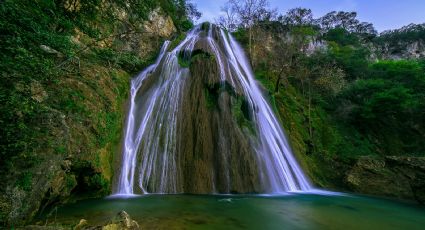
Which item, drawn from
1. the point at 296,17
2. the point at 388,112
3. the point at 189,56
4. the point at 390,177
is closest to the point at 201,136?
the point at 189,56

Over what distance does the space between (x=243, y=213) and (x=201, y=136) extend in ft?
15.0

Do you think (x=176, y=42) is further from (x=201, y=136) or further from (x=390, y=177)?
(x=390, y=177)

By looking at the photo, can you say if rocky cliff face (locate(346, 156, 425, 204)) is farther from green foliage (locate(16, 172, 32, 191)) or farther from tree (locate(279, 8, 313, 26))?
tree (locate(279, 8, 313, 26))

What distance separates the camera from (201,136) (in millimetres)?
11148

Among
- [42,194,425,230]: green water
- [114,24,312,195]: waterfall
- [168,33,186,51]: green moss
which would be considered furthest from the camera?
[168,33,186,51]: green moss

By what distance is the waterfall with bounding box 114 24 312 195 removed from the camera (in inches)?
394

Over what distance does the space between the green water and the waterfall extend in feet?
3.66

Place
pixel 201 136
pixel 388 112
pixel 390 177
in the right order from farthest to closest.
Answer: pixel 388 112, pixel 390 177, pixel 201 136

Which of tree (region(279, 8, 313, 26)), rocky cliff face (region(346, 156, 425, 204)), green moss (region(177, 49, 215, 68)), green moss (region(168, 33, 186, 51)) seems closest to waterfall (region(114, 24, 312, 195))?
green moss (region(177, 49, 215, 68))

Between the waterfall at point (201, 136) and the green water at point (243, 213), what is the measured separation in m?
1.12

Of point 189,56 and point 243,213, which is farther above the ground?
point 189,56

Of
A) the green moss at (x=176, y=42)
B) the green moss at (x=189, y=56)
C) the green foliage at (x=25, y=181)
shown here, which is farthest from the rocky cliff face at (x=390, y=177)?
the green moss at (x=176, y=42)

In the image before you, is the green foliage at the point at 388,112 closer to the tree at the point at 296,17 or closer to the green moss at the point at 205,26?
Answer: the green moss at the point at 205,26

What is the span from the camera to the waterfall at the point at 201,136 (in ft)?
32.9
